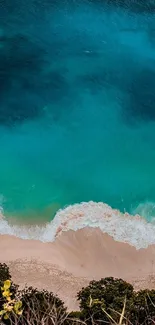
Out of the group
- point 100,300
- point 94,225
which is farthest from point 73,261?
point 100,300

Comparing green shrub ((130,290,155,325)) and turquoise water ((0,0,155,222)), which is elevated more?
turquoise water ((0,0,155,222))

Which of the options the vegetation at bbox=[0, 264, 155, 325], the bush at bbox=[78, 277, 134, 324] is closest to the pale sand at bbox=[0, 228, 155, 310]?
the bush at bbox=[78, 277, 134, 324]

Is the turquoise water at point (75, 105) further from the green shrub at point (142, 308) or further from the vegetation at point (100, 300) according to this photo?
the green shrub at point (142, 308)

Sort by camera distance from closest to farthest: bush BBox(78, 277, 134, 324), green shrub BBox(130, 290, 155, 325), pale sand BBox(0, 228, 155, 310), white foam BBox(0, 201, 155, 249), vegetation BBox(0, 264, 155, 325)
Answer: green shrub BBox(130, 290, 155, 325), vegetation BBox(0, 264, 155, 325), bush BBox(78, 277, 134, 324), pale sand BBox(0, 228, 155, 310), white foam BBox(0, 201, 155, 249)

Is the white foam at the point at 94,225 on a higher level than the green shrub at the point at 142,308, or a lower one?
higher

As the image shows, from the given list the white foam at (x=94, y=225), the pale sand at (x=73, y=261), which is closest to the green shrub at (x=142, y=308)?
the pale sand at (x=73, y=261)

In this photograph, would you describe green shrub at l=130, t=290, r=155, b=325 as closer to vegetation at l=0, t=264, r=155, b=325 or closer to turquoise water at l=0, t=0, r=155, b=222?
vegetation at l=0, t=264, r=155, b=325
